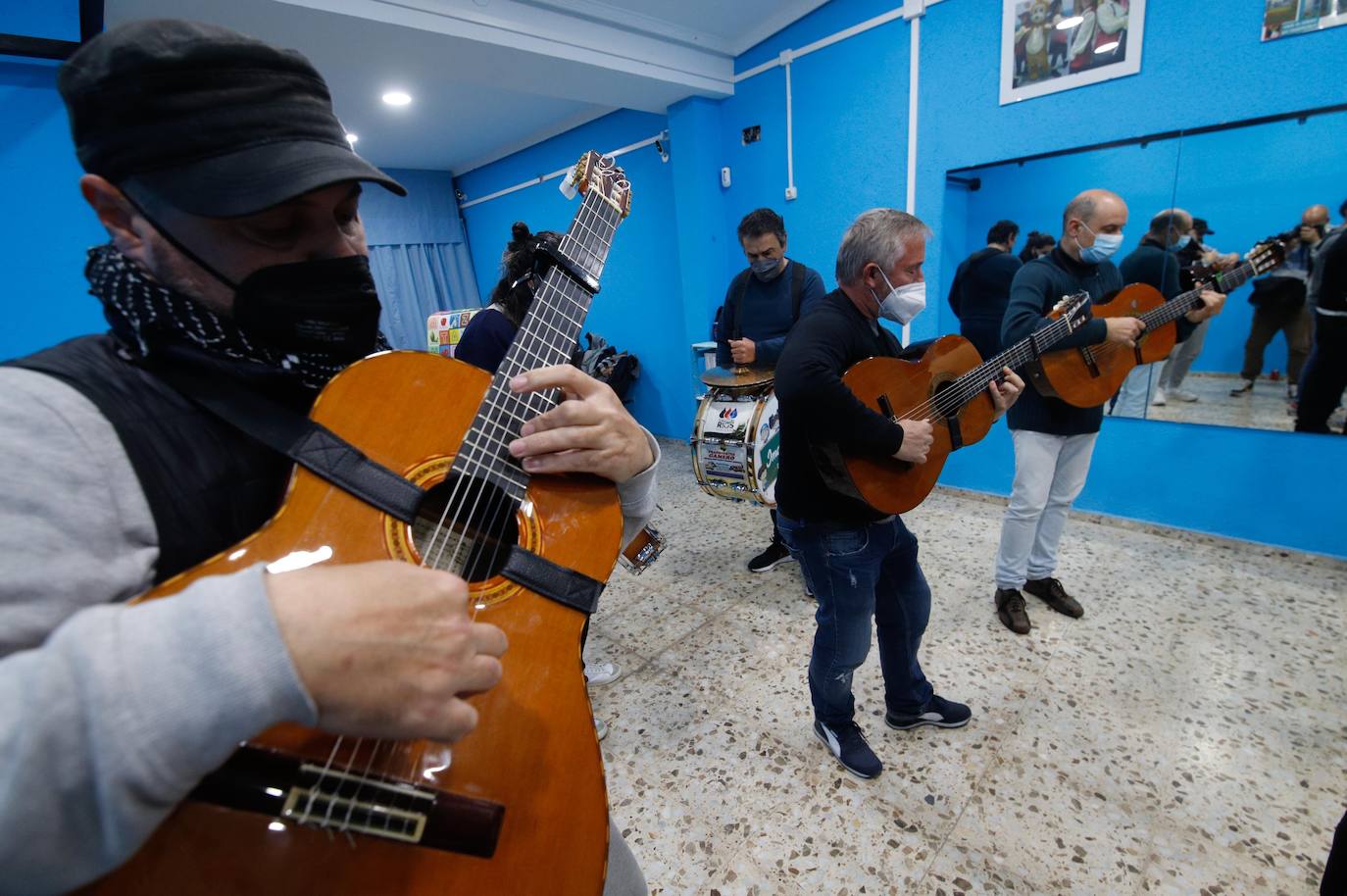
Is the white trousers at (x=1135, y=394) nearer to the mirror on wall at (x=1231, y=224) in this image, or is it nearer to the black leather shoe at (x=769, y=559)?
the mirror on wall at (x=1231, y=224)

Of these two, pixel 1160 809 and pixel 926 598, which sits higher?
pixel 926 598

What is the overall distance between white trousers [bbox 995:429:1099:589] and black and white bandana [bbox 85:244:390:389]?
2664 millimetres

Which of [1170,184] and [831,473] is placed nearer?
[831,473]

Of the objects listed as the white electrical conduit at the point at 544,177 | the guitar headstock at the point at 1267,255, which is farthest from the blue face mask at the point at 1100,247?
the white electrical conduit at the point at 544,177

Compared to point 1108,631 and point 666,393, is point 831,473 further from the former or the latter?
point 666,393

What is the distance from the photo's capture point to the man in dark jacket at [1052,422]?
2143mm

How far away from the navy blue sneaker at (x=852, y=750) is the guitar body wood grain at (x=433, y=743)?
Answer: 1.42m

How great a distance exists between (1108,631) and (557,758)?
8.80ft

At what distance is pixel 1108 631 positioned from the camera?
7.66 ft

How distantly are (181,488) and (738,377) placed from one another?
252 centimetres

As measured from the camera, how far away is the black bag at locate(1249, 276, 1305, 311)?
258 cm

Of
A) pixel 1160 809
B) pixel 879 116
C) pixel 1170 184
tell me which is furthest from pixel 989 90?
pixel 1160 809

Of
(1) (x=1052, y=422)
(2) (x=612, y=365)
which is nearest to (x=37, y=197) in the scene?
(2) (x=612, y=365)

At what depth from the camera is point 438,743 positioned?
55 cm
